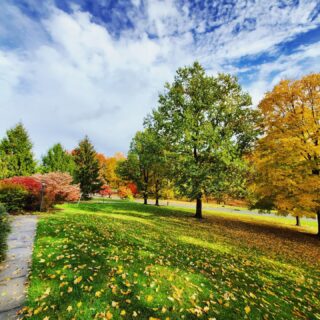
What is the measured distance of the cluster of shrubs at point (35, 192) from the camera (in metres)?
11.9

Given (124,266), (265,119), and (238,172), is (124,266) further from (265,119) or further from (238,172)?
(265,119)

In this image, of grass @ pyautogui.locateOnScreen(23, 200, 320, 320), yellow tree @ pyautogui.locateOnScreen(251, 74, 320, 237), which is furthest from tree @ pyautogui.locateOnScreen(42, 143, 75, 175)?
yellow tree @ pyautogui.locateOnScreen(251, 74, 320, 237)

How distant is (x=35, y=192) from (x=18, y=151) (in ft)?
26.3

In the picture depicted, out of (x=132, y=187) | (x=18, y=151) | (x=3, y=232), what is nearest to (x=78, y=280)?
(x=3, y=232)

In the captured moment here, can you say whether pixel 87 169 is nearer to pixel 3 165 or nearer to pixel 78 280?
pixel 3 165

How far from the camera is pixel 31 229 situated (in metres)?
8.77

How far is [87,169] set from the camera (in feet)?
102

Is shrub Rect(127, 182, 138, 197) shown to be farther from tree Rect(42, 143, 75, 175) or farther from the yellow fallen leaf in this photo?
the yellow fallen leaf

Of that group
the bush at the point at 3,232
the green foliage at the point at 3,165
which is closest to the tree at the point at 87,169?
the green foliage at the point at 3,165

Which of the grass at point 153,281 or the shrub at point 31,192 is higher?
the shrub at point 31,192

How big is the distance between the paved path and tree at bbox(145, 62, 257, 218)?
475 inches

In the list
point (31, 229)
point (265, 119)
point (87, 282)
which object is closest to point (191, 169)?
point (265, 119)

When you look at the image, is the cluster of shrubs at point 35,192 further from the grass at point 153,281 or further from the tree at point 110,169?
the tree at point 110,169

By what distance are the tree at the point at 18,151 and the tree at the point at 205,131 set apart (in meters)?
11.8
